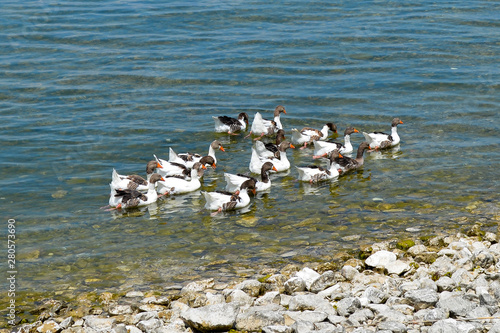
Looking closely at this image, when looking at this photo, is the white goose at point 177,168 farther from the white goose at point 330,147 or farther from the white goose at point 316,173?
the white goose at point 330,147

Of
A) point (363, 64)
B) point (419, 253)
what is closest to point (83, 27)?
point (363, 64)

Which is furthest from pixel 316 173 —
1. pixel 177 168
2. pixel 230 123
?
pixel 230 123

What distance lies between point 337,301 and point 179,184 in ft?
23.3

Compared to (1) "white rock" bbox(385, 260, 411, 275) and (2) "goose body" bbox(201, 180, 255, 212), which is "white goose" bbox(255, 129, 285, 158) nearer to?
(2) "goose body" bbox(201, 180, 255, 212)

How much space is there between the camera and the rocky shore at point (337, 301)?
8680mm

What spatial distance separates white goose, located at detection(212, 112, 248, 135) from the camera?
63.4 feet

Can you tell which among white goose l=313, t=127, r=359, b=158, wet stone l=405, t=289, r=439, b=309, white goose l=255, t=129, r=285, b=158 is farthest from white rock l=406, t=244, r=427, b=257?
white goose l=255, t=129, r=285, b=158

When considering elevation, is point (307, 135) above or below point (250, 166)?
above

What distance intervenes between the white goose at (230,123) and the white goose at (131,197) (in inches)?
179

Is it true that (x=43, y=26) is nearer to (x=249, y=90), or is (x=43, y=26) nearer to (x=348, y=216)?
(x=249, y=90)

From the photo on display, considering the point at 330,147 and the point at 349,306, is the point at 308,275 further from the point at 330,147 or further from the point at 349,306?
the point at 330,147

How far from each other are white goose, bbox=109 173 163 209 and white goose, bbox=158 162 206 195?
411mm

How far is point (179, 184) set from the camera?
15812 millimetres

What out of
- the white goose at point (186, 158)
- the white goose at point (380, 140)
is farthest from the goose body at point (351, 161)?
the white goose at point (186, 158)
